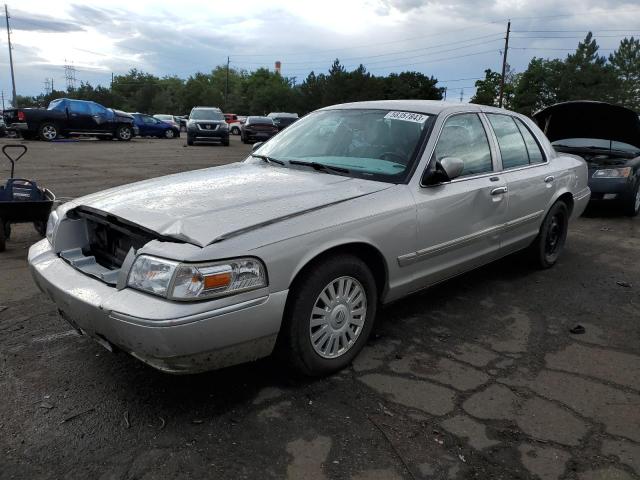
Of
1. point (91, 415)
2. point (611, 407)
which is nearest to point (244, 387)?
point (91, 415)

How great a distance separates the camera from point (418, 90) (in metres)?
72.5

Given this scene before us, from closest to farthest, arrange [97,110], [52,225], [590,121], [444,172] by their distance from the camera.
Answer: [52,225], [444,172], [590,121], [97,110]

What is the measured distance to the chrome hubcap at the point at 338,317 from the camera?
292cm

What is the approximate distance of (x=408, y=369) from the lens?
320 centimetres

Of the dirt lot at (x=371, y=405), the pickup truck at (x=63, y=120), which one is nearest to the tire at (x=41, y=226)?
the dirt lot at (x=371, y=405)

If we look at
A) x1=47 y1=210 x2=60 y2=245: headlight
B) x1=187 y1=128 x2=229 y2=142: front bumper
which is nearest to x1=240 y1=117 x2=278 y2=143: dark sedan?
x1=187 y1=128 x2=229 y2=142: front bumper

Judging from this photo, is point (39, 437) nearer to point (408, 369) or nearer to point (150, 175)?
point (408, 369)

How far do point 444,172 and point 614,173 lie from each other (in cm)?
574

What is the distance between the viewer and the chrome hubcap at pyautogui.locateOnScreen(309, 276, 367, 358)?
2918mm

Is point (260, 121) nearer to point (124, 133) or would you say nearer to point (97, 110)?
point (124, 133)

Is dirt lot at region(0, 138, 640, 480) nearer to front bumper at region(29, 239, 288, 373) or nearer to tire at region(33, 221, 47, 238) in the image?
front bumper at region(29, 239, 288, 373)

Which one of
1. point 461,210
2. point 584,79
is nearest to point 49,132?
point 461,210

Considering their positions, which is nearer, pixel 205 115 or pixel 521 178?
pixel 521 178

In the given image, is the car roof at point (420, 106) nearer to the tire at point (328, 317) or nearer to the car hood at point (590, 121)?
the tire at point (328, 317)
